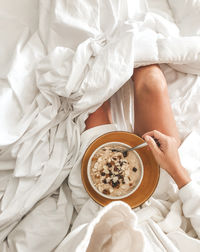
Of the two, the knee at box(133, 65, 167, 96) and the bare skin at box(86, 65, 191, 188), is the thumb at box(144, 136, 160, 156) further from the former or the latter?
the knee at box(133, 65, 167, 96)

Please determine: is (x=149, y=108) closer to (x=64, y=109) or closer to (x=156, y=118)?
(x=156, y=118)

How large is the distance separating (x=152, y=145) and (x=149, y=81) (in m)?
0.26

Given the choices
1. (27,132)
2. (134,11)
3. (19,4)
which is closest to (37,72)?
(27,132)

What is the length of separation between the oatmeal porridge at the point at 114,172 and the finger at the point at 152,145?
6 centimetres

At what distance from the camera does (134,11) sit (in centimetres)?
99

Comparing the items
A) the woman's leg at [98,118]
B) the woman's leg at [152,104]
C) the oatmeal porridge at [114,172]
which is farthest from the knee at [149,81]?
the oatmeal porridge at [114,172]

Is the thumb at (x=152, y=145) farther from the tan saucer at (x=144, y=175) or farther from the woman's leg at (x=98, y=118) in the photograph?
the woman's leg at (x=98, y=118)

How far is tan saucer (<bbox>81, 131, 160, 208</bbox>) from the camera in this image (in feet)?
2.57

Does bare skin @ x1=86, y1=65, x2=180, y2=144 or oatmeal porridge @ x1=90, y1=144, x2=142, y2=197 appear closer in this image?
oatmeal porridge @ x1=90, y1=144, x2=142, y2=197

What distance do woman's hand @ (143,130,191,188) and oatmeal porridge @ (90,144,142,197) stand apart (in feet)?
0.22

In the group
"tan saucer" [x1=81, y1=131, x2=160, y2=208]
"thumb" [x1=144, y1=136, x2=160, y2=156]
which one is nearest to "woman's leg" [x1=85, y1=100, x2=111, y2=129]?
"tan saucer" [x1=81, y1=131, x2=160, y2=208]

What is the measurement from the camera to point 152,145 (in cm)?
77

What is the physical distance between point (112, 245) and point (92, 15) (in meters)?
0.75

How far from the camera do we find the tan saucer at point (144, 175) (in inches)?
30.8
